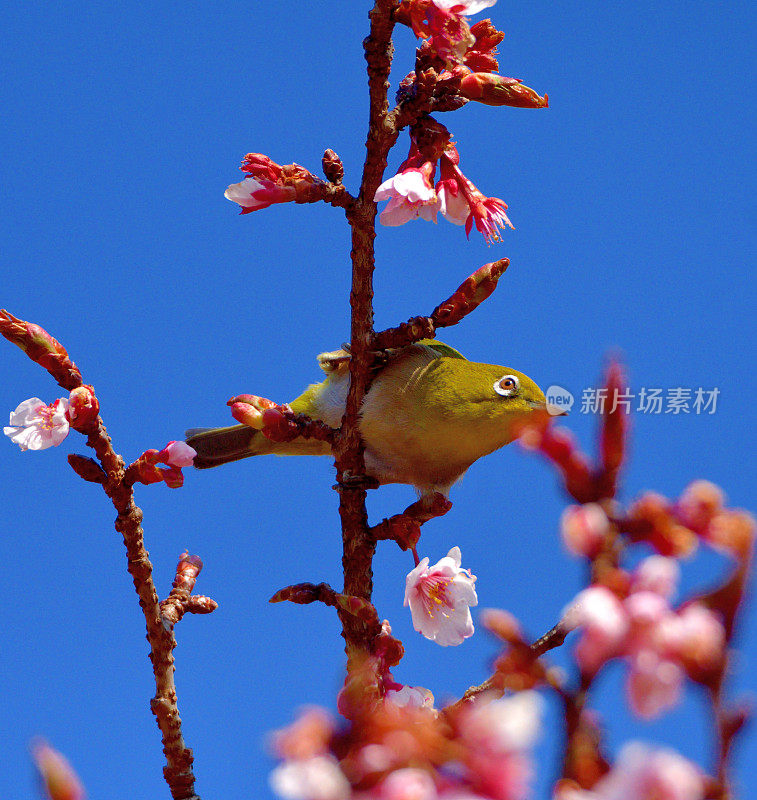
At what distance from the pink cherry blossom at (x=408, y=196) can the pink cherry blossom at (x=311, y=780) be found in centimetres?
→ 188

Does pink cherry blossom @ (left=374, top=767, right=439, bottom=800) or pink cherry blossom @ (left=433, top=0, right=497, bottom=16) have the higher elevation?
pink cherry blossom @ (left=433, top=0, right=497, bottom=16)

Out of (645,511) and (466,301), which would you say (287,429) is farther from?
(645,511)

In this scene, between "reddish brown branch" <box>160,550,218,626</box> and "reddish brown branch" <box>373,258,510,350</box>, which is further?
"reddish brown branch" <box>160,550,218,626</box>

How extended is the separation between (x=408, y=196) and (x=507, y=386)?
1.22 m

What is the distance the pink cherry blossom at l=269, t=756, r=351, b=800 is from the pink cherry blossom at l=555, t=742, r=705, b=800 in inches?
12.6

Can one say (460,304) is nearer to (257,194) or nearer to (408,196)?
(408,196)

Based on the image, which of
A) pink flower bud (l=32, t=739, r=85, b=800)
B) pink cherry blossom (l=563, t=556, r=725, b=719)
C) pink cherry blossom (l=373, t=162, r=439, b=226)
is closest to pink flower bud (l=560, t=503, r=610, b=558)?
pink cherry blossom (l=563, t=556, r=725, b=719)

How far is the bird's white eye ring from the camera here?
3.53 m

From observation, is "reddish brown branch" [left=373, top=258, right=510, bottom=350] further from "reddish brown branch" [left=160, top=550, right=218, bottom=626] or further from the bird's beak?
"reddish brown branch" [left=160, top=550, right=218, bottom=626]

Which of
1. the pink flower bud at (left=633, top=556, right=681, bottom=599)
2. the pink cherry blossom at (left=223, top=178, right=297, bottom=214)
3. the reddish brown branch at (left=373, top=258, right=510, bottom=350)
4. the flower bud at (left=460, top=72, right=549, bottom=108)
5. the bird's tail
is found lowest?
the pink flower bud at (left=633, top=556, right=681, bottom=599)

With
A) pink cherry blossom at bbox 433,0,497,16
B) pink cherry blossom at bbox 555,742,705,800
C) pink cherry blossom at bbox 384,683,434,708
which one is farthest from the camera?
pink cherry blossom at bbox 433,0,497,16

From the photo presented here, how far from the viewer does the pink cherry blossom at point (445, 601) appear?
9.82 ft

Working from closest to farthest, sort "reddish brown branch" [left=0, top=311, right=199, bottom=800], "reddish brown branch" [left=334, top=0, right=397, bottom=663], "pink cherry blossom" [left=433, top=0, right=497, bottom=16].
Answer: "pink cherry blossom" [left=433, top=0, right=497, bottom=16]
"reddish brown branch" [left=334, top=0, right=397, bottom=663]
"reddish brown branch" [left=0, top=311, right=199, bottom=800]

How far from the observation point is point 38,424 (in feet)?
8.71
